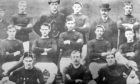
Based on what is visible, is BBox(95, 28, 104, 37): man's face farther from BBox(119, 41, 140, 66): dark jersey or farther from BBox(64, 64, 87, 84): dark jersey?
BBox(64, 64, 87, 84): dark jersey

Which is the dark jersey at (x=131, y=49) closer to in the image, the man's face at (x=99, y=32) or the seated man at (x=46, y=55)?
the man's face at (x=99, y=32)

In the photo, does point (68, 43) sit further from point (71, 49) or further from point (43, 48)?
point (43, 48)

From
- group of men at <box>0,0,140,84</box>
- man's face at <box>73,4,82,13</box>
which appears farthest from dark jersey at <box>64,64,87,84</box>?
man's face at <box>73,4,82,13</box>

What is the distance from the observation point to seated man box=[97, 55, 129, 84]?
286cm

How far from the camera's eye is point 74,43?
290 cm

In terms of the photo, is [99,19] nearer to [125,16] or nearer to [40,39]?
[125,16]

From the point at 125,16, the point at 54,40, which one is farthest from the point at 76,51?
the point at 125,16

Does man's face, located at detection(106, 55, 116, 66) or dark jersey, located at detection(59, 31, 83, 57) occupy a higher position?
dark jersey, located at detection(59, 31, 83, 57)

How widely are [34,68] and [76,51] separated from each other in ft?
1.73

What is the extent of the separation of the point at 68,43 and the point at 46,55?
0.96ft

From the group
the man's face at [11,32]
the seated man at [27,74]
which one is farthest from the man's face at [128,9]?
the man's face at [11,32]

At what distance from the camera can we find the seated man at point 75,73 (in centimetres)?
286

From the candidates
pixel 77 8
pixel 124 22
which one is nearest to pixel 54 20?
pixel 77 8

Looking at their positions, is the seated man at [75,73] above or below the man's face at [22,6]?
below
